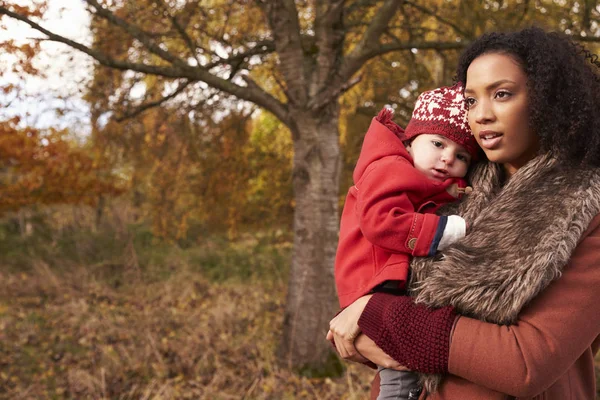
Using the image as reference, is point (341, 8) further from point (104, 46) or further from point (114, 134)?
point (114, 134)

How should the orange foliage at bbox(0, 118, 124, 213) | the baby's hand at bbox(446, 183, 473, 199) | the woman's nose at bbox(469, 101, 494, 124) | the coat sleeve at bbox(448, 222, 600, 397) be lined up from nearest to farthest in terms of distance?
1. the coat sleeve at bbox(448, 222, 600, 397)
2. the woman's nose at bbox(469, 101, 494, 124)
3. the baby's hand at bbox(446, 183, 473, 199)
4. the orange foliage at bbox(0, 118, 124, 213)

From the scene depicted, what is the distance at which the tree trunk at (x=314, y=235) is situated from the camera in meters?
5.81

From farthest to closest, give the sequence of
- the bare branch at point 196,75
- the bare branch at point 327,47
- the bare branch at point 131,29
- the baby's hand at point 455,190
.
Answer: the bare branch at point 327,47 → the bare branch at point 196,75 → the bare branch at point 131,29 → the baby's hand at point 455,190

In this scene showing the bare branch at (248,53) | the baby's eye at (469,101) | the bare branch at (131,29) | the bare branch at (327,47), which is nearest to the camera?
the baby's eye at (469,101)

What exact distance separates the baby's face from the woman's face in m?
0.16

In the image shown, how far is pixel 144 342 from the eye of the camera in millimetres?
7477

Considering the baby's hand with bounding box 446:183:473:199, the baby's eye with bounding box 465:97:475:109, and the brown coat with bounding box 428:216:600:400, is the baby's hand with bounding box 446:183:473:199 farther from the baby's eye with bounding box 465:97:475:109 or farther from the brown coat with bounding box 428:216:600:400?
the brown coat with bounding box 428:216:600:400

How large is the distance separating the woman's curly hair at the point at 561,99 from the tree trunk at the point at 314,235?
14.4ft

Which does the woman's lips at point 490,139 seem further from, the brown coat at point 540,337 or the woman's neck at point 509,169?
the brown coat at point 540,337

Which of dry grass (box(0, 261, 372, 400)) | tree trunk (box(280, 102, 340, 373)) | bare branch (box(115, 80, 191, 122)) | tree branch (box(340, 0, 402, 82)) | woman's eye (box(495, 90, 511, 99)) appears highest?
tree branch (box(340, 0, 402, 82))

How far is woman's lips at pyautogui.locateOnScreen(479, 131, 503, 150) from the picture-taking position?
1.44 metres

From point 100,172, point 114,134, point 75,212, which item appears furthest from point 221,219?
point 75,212

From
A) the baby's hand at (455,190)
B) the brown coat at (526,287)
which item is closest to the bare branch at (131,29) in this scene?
the baby's hand at (455,190)

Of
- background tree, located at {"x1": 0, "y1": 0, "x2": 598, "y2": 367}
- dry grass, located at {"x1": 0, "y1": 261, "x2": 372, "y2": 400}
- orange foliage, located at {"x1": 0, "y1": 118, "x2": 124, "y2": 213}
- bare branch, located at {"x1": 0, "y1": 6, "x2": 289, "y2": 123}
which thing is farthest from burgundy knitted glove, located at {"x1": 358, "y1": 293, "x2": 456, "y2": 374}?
orange foliage, located at {"x1": 0, "y1": 118, "x2": 124, "y2": 213}
